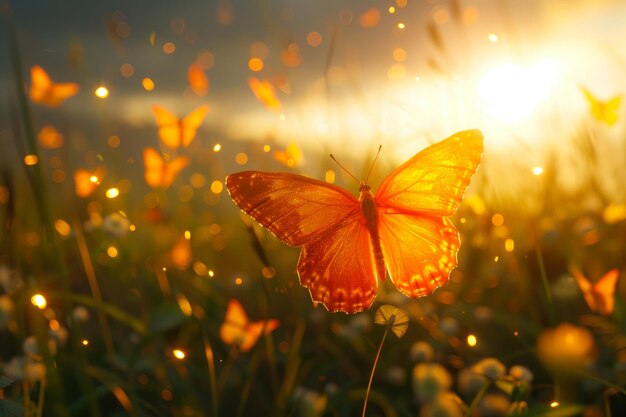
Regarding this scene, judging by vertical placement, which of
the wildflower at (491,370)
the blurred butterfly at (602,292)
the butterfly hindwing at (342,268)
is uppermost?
the butterfly hindwing at (342,268)

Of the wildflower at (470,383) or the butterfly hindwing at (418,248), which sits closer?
the butterfly hindwing at (418,248)

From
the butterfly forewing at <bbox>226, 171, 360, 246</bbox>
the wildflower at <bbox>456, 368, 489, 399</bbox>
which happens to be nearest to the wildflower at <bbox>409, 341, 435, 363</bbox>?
the wildflower at <bbox>456, 368, 489, 399</bbox>

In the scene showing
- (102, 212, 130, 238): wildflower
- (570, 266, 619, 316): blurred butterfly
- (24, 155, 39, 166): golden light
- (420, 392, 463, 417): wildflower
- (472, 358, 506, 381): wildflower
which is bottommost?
(420, 392, 463, 417): wildflower

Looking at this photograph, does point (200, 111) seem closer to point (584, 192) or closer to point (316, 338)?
point (316, 338)

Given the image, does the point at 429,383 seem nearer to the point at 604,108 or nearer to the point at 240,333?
the point at 240,333

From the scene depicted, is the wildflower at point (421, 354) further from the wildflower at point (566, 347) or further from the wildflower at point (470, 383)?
the wildflower at point (566, 347)

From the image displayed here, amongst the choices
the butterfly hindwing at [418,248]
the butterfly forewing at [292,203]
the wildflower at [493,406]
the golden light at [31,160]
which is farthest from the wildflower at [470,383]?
the golden light at [31,160]

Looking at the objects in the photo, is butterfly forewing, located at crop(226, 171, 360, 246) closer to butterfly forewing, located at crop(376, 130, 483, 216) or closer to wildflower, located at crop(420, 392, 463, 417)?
butterfly forewing, located at crop(376, 130, 483, 216)
